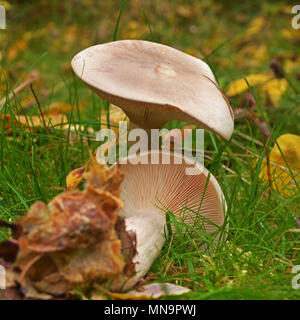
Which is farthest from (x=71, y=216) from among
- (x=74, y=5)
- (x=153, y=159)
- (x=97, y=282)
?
(x=74, y=5)

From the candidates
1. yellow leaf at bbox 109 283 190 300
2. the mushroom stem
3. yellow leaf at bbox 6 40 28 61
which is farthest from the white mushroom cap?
yellow leaf at bbox 6 40 28 61

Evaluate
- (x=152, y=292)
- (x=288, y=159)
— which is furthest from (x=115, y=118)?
(x=152, y=292)
